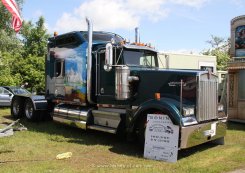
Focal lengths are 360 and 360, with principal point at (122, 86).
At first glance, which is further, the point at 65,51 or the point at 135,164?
the point at 65,51

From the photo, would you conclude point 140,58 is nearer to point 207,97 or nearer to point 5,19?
point 207,97

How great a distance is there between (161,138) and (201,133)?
37.6 inches

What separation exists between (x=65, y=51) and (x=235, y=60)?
7.06 m

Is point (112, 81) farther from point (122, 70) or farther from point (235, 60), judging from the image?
point (235, 60)

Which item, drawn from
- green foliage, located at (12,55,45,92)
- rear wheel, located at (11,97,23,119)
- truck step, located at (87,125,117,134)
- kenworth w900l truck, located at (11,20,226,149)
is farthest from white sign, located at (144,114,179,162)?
green foliage, located at (12,55,45,92)

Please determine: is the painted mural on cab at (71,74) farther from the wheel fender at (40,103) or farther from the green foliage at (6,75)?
the green foliage at (6,75)

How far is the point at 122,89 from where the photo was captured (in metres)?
9.03

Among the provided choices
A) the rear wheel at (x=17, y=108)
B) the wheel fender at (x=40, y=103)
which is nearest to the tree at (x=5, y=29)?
the rear wheel at (x=17, y=108)

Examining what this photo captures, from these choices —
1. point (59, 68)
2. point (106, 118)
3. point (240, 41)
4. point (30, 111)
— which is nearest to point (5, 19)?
point (30, 111)

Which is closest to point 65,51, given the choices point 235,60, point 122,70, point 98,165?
point 122,70

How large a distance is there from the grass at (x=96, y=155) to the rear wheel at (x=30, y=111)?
1.99m

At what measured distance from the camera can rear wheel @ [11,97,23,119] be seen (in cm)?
1459

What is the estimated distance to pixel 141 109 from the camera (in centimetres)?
837

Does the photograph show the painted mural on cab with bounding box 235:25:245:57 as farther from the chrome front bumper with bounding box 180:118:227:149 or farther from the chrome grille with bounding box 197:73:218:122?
the chrome grille with bounding box 197:73:218:122
